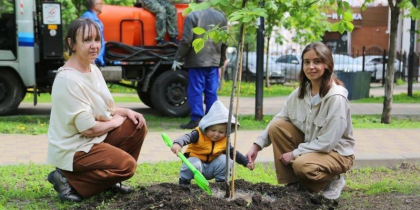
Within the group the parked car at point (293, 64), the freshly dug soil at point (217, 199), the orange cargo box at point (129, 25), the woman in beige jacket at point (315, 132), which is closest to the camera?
the freshly dug soil at point (217, 199)

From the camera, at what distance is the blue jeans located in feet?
28.6

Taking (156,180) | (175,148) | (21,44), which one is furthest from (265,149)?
(21,44)

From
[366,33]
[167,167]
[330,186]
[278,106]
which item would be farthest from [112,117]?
[366,33]

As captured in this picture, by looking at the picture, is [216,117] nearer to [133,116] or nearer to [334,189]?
[133,116]

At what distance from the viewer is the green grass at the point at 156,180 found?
4.58m

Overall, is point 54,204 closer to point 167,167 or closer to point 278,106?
point 167,167

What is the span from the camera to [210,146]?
4676mm

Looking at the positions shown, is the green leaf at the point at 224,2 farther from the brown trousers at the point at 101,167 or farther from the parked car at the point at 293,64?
the parked car at the point at 293,64

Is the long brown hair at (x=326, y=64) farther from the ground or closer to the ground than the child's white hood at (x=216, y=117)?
farther from the ground

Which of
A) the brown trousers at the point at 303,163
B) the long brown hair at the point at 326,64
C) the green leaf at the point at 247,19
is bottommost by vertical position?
the brown trousers at the point at 303,163

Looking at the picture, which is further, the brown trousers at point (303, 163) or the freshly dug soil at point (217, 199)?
the brown trousers at point (303, 163)

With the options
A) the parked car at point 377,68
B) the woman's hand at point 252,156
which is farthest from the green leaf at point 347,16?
the parked car at point 377,68

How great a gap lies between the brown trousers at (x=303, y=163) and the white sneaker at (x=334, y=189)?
77 mm

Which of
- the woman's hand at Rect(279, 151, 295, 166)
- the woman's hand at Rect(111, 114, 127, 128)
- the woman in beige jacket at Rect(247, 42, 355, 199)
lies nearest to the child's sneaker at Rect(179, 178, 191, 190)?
the woman in beige jacket at Rect(247, 42, 355, 199)
